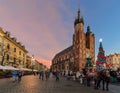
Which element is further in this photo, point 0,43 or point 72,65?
point 72,65

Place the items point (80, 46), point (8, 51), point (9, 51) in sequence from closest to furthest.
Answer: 1. point (8, 51)
2. point (9, 51)
3. point (80, 46)

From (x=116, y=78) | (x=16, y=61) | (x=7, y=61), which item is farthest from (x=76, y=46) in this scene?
(x=116, y=78)

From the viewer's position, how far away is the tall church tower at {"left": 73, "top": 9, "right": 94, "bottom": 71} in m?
130

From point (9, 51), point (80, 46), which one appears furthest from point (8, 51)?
point (80, 46)

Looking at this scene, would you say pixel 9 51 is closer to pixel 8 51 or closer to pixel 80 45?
pixel 8 51

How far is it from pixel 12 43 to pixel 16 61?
8487 mm

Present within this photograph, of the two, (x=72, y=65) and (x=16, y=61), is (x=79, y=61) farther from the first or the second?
(x=16, y=61)

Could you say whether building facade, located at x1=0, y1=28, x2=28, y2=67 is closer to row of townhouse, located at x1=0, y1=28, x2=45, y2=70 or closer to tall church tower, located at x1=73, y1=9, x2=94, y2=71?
row of townhouse, located at x1=0, y1=28, x2=45, y2=70

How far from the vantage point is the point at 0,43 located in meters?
57.2

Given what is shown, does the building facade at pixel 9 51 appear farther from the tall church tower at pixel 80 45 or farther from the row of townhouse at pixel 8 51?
the tall church tower at pixel 80 45

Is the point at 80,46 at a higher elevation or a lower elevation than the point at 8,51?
higher

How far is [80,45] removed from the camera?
433 ft

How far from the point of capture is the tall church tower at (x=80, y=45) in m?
130

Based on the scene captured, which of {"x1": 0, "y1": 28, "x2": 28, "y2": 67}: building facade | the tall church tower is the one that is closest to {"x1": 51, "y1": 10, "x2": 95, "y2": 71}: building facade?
the tall church tower
